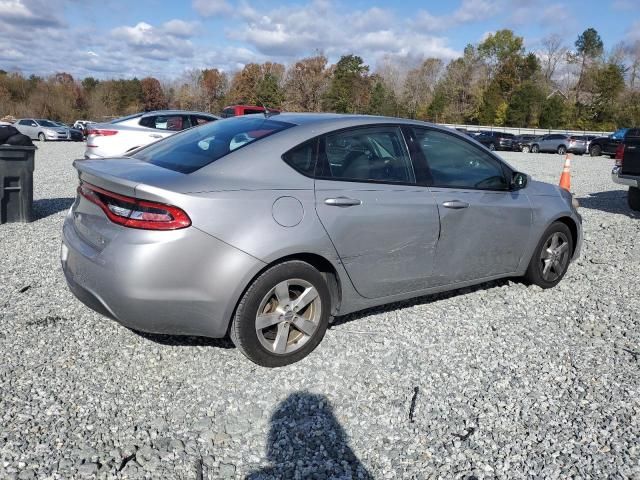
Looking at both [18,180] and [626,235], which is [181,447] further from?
[626,235]

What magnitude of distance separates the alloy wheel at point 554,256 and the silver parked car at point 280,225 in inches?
28.1

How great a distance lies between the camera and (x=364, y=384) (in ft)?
11.3

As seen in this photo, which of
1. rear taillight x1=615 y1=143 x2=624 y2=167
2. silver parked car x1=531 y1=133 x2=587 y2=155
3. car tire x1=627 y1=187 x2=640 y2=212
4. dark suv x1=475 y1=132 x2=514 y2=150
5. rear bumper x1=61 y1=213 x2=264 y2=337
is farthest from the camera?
dark suv x1=475 y1=132 x2=514 y2=150

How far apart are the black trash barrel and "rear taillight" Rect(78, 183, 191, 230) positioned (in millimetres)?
4820

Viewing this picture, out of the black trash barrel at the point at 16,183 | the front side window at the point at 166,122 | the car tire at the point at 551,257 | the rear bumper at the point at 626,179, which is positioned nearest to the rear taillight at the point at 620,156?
the rear bumper at the point at 626,179

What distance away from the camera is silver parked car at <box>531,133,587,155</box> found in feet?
117

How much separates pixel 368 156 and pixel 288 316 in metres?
1.30

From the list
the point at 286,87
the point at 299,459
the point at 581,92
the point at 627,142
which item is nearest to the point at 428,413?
the point at 299,459

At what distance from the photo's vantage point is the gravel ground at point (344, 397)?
270cm

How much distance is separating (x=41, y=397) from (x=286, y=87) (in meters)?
69.2

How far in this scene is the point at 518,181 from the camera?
4789 mm

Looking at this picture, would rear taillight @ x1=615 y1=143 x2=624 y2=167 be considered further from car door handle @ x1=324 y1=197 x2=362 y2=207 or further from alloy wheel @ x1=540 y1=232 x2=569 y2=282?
car door handle @ x1=324 y1=197 x2=362 y2=207

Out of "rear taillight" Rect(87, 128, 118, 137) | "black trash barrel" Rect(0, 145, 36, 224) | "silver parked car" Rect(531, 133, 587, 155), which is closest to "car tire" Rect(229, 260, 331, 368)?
"black trash barrel" Rect(0, 145, 36, 224)

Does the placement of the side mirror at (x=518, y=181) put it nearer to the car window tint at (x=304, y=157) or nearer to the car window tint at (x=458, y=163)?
the car window tint at (x=458, y=163)
